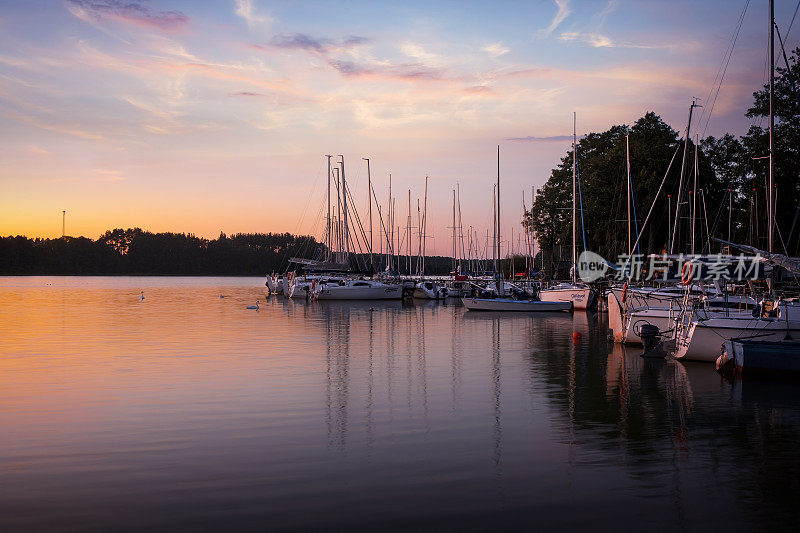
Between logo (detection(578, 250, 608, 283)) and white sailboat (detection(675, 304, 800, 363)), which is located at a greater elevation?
logo (detection(578, 250, 608, 283))

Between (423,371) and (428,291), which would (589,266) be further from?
(423,371)

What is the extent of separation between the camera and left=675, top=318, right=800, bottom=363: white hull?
2234 cm

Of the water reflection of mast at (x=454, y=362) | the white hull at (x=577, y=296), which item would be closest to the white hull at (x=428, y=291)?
the white hull at (x=577, y=296)

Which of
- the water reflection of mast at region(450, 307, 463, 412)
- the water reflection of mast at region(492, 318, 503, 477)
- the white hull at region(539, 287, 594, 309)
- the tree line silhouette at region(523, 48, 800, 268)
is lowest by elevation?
the water reflection of mast at region(492, 318, 503, 477)

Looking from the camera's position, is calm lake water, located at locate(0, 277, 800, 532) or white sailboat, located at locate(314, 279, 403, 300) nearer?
A: calm lake water, located at locate(0, 277, 800, 532)

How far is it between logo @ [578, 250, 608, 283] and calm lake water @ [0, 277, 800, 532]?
117 feet

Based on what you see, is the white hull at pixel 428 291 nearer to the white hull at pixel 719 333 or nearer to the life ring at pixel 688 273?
the white hull at pixel 719 333

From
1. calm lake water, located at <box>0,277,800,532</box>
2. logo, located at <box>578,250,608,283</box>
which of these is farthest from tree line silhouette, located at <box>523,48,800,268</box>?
calm lake water, located at <box>0,277,800,532</box>

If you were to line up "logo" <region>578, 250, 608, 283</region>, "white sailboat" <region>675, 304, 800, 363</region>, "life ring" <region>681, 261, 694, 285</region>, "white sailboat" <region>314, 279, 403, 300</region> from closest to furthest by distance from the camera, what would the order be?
"white sailboat" <region>675, 304, 800, 363</region>, "life ring" <region>681, 261, 694, 285</region>, "logo" <region>578, 250, 608, 283</region>, "white sailboat" <region>314, 279, 403, 300</region>

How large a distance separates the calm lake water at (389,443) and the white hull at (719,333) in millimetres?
769

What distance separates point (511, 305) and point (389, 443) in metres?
44.0

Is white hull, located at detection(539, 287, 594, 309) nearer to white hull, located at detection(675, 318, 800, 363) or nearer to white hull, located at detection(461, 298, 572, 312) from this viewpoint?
white hull, located at detection(461, 298, 572, 312)

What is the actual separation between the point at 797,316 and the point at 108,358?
2393cm

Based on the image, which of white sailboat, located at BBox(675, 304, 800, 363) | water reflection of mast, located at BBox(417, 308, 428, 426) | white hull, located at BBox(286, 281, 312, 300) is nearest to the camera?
water reflection of mast, located at BBox(417, 308, 428, 426)
